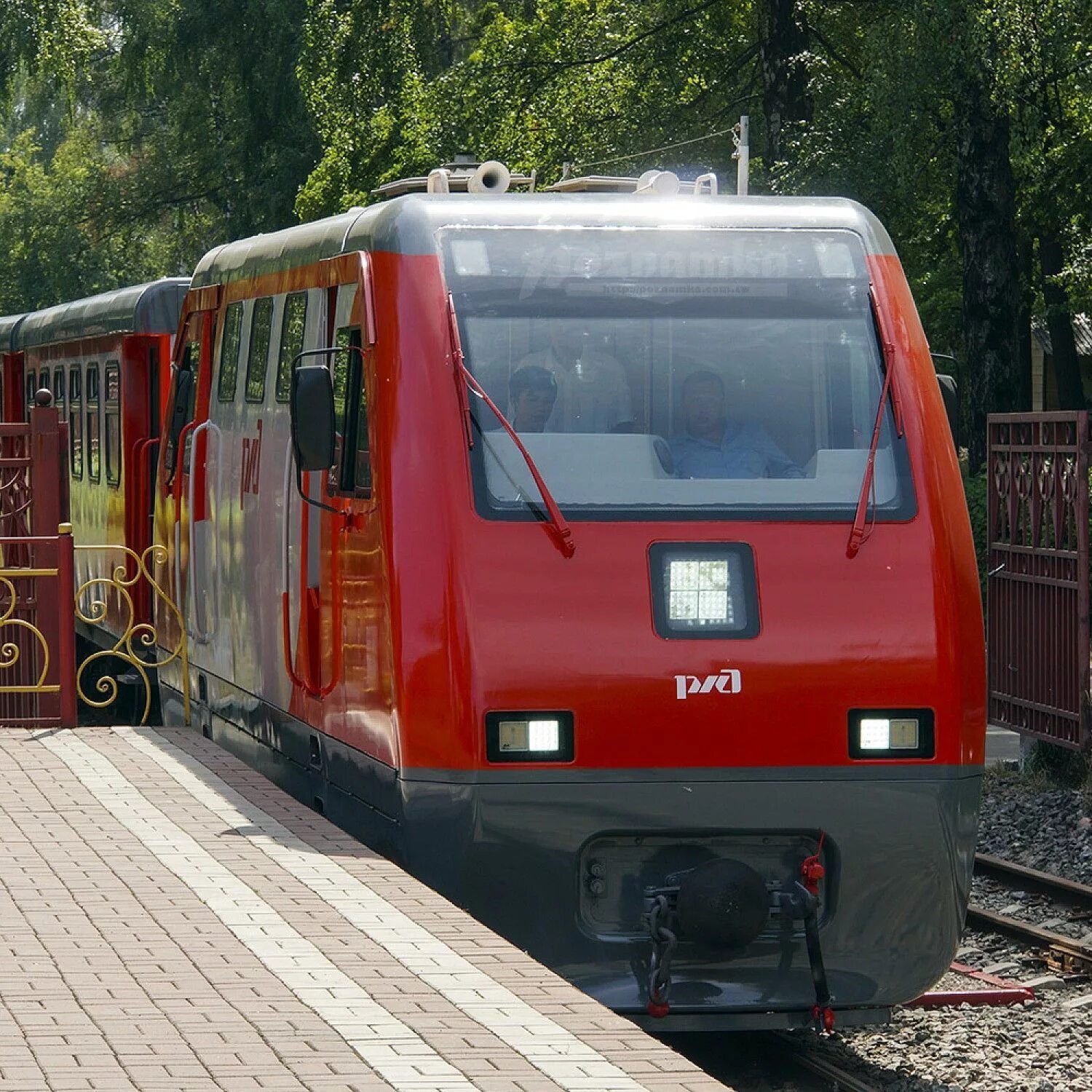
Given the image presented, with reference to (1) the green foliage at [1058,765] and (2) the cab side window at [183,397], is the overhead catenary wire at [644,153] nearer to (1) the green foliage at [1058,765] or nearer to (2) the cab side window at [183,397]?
(1) the green foliage at [1058,765]

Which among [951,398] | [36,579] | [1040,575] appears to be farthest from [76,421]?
[951,398]

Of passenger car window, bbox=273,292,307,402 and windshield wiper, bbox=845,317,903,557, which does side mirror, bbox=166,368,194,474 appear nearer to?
passenger car window, bbox=273,292,307,402

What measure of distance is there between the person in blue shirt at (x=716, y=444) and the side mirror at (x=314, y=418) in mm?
1283

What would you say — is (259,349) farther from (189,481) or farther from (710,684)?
(710,684)

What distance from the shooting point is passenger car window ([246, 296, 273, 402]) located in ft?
34.2

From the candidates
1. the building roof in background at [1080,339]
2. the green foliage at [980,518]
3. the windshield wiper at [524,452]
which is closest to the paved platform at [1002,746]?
the green foliage at [980,518]

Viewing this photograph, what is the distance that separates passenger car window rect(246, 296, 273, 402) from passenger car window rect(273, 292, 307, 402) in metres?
0.31

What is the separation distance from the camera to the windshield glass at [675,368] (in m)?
7.90

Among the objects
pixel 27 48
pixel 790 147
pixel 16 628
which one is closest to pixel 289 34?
pixel 27 48

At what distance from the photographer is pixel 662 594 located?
7688 mm

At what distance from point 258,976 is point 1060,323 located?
1318 inches

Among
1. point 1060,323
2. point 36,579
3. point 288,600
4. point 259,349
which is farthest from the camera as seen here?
point 1060,323

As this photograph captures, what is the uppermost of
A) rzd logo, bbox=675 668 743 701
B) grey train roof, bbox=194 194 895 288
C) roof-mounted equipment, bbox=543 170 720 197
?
roof-mounted equipment, bbox=543 170 720 197

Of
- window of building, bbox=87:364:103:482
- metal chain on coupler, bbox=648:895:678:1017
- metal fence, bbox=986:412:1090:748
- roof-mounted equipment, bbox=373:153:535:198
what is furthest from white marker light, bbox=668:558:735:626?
window of building, bbox=87:364:103:482
